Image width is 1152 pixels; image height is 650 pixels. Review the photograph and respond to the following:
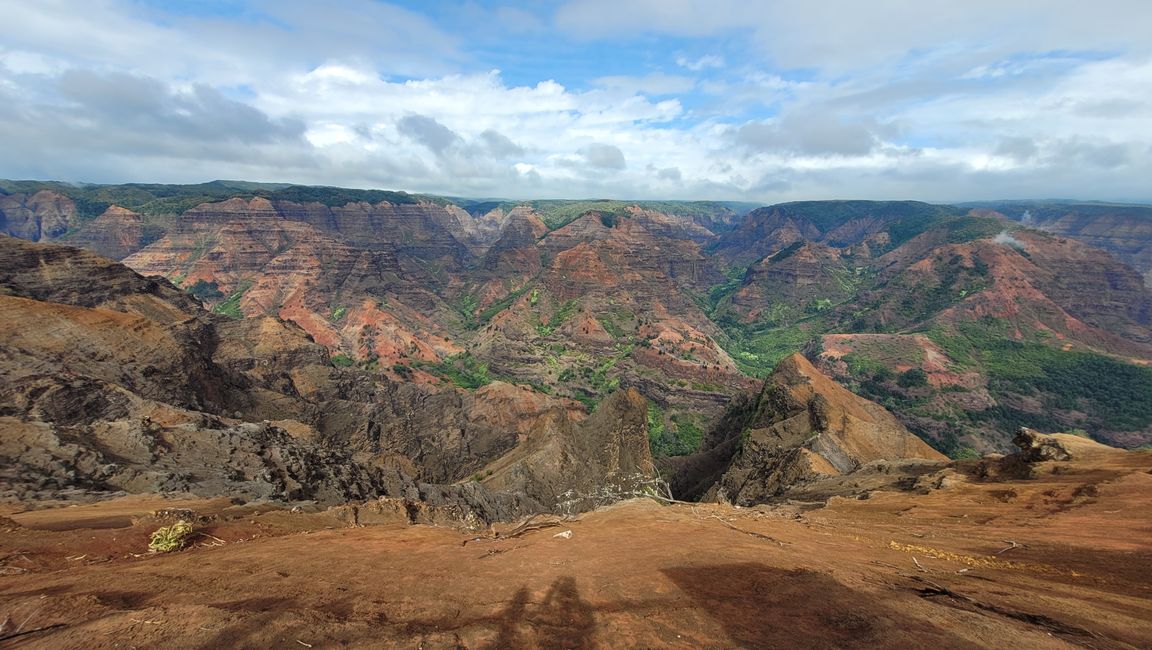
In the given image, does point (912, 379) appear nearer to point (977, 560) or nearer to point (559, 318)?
point (559, 318)

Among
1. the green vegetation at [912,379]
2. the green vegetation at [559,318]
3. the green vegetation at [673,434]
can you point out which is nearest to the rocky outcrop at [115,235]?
the green vegetation at [559,318]

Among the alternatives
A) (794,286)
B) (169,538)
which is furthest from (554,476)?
(794,286)

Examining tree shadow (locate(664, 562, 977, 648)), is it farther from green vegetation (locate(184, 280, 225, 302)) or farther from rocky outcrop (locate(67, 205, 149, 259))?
rocky outcrop (locate(67, 205, 149, 259))

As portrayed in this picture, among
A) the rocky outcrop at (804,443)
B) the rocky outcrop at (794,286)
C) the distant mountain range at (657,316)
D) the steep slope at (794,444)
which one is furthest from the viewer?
the rocky outcrop at (794,286)

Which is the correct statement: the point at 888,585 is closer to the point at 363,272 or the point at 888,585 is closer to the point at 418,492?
the point at 418,492

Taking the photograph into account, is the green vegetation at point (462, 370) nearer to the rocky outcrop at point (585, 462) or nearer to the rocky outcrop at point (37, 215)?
the rocky outcrop at point (585, 462)
